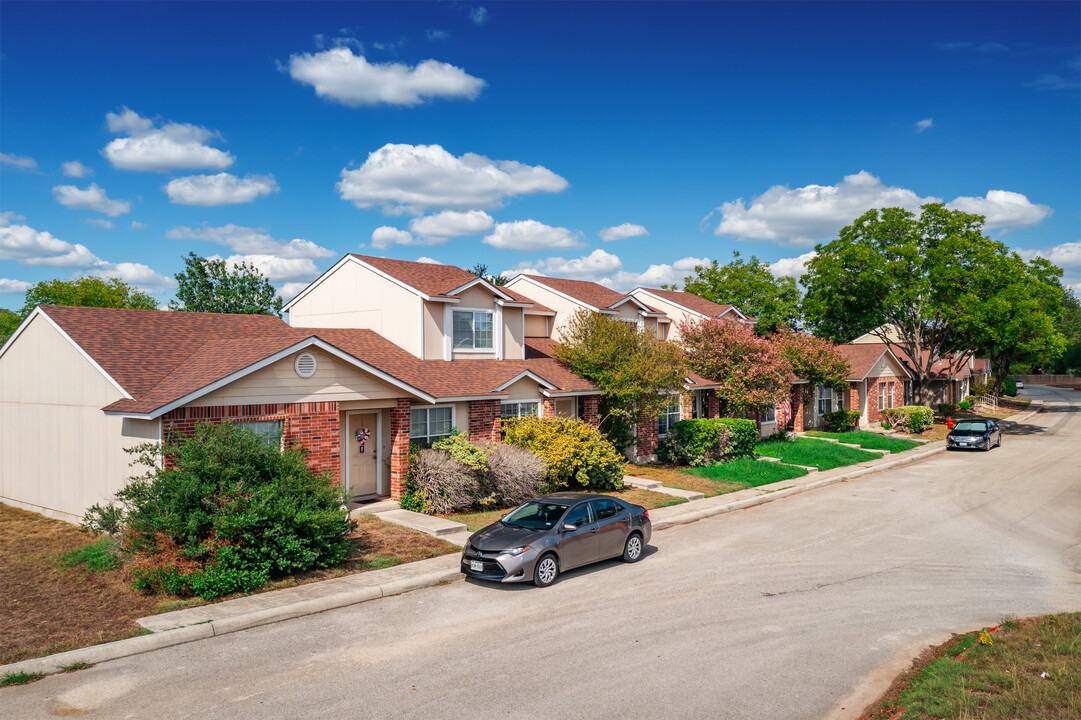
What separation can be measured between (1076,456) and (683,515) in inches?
941

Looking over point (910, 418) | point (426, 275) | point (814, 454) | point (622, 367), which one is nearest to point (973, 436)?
point (910, 418)

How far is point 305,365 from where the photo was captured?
662 inches

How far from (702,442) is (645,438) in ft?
7.07

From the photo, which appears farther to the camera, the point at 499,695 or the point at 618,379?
the point at 618,379

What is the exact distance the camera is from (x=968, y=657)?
8500 mm

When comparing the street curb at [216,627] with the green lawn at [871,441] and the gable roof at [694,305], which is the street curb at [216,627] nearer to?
the gable roof at [694,305]

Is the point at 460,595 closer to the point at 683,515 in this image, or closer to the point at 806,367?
the point at 683,515

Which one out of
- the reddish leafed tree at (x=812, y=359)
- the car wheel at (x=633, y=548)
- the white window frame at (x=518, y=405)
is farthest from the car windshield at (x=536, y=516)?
the reddish leafed tree at (x=812, y=359)

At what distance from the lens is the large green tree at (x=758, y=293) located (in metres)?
57.1

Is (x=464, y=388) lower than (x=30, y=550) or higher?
higher

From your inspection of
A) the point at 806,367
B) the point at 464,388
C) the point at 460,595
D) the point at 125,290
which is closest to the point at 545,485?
the point at 464,388

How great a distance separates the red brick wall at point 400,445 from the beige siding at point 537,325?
12.9m

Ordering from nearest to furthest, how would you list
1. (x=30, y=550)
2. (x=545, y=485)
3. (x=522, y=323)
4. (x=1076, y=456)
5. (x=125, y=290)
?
1. (x=30, y=550)
2. (x=545, y=485)
3. (x=522, y=323)
4. (x=1076, y=456)
5. (x=125, y=290)

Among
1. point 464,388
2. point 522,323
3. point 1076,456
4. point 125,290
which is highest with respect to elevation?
point 125,290
